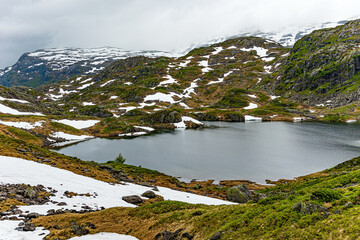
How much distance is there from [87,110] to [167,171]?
4960 inches

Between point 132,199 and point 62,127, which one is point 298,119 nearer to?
point 62,127

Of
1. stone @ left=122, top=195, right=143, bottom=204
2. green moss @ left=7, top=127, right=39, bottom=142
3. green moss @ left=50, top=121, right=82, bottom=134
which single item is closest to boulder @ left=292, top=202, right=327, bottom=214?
stone @ left=122, top=195, right=143, bottom=204

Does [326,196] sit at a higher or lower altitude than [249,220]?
higher

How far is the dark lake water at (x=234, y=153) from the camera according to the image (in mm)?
54781

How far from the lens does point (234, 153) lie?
2766 inches

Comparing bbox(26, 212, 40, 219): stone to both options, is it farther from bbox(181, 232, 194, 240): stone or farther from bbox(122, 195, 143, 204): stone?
bbox(181, 232, 194, 240): stone

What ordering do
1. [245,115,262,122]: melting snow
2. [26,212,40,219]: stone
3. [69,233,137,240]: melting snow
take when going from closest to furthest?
[69,233,137,240]: melting snow
[26,212,40,219]: stone
[245,115,262,122]: melting snow

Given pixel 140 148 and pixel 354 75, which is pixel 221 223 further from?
pixel 354 75

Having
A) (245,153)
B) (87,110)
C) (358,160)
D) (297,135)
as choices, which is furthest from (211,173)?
(87,110)

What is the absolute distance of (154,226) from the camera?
17.4m

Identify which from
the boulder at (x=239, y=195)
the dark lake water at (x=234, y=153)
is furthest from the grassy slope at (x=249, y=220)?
the dark lake water at (x=234, y=153)

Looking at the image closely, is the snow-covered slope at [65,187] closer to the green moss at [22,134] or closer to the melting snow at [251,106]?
the green moss at [22,134]

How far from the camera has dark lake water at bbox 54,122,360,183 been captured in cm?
5478

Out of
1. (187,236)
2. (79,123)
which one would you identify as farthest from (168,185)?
(79,123)
